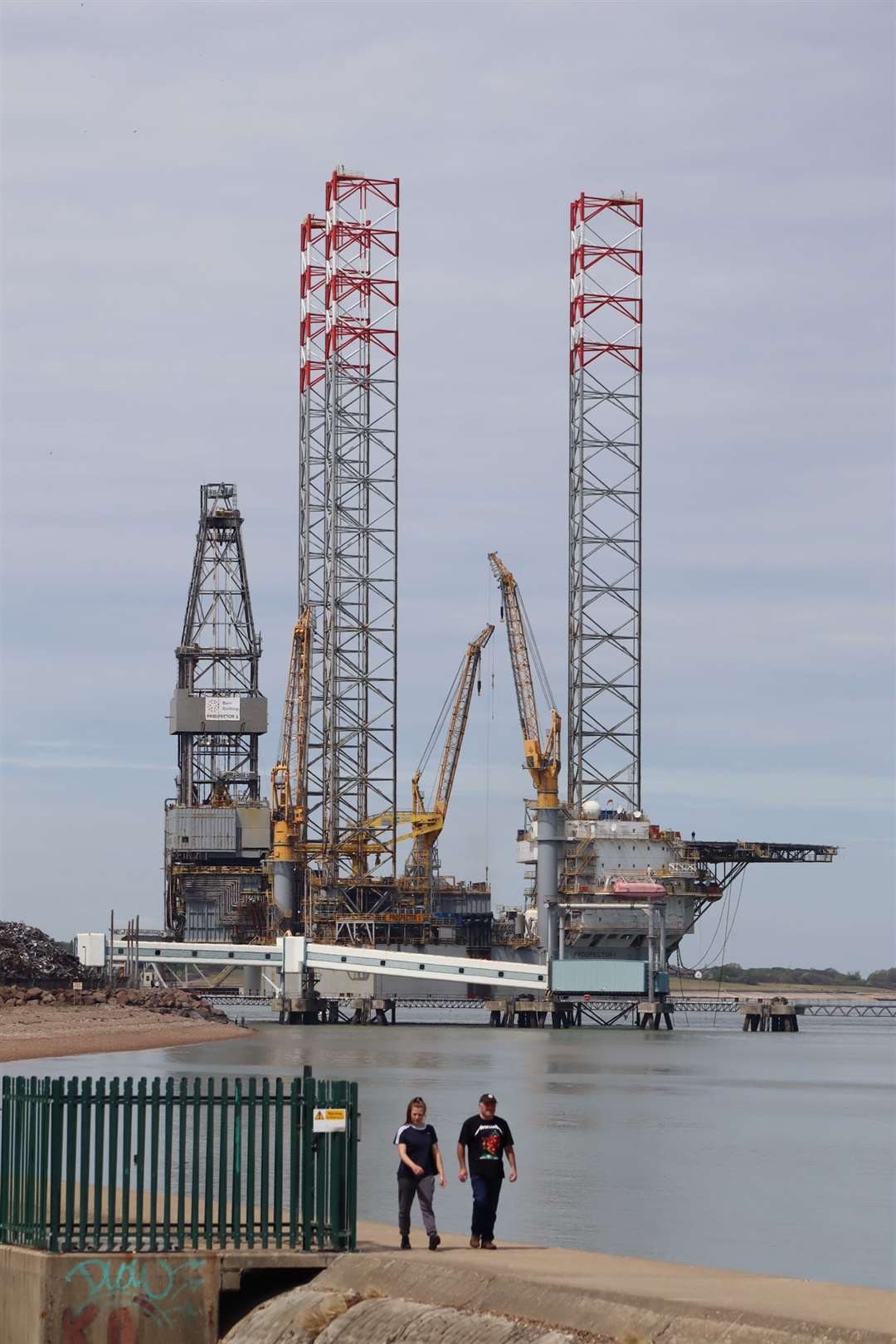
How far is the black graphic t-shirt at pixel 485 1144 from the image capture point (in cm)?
2023

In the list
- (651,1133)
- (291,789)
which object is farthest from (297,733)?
(651,1133)

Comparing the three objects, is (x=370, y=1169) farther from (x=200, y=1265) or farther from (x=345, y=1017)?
(x=345, y=1017)

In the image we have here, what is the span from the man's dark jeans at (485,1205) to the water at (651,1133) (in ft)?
29.2

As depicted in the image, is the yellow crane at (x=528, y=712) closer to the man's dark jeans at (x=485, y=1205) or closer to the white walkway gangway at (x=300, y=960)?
the white walkway gangway at (x=300, y=960)

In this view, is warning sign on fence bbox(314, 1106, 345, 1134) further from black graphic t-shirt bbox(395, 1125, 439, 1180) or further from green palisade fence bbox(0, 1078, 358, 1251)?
black graphic t-shirt bbox(395, 1125, 439, 1180)

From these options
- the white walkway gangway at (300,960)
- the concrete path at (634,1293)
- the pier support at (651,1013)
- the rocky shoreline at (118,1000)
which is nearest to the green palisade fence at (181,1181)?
the concrete path at (634,1293)

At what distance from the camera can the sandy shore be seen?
83125 millimetres

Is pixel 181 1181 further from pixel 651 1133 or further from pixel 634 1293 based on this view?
pixel 651 1133

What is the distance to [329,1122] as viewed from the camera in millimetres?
18312

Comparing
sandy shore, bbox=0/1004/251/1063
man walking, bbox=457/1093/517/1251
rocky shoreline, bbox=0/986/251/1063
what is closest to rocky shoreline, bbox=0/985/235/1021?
rocky shoreline, bbox=0/986/251/1063

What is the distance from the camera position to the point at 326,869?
144m

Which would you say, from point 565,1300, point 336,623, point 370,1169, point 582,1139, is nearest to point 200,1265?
point 565,1300

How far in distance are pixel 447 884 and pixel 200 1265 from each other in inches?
5210

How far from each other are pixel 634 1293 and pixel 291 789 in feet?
447
